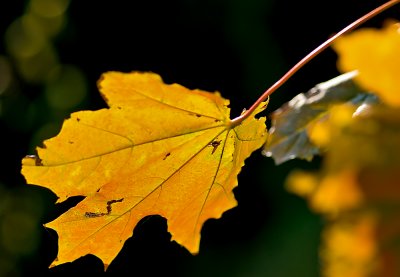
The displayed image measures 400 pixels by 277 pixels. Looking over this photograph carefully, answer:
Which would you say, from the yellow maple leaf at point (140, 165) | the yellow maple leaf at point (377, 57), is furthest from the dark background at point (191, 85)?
the yellow maple leaf at point (377, 57)

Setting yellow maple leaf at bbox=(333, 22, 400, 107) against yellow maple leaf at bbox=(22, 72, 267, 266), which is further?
yellow maple leaf at bbox=(22, 72, 267, 266)

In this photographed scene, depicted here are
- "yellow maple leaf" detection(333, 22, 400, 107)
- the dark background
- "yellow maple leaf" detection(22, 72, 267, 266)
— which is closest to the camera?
"yellow maple leaf" detection(333, 22, 400, 107)

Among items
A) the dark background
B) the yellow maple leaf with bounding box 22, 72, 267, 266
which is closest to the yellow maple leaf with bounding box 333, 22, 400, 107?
the yellow maple leaf with bounding box 22, 72, 267, 266

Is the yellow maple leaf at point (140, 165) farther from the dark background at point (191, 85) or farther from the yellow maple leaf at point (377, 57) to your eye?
the dark background at point (191, 85)

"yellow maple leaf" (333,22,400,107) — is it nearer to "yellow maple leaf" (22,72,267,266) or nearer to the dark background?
"yellow maple leaf" (22,72,267,266)

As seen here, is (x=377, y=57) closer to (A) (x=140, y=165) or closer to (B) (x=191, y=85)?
(A) (x=140, y=165)

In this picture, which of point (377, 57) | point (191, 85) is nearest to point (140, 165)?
point (377, 57)
